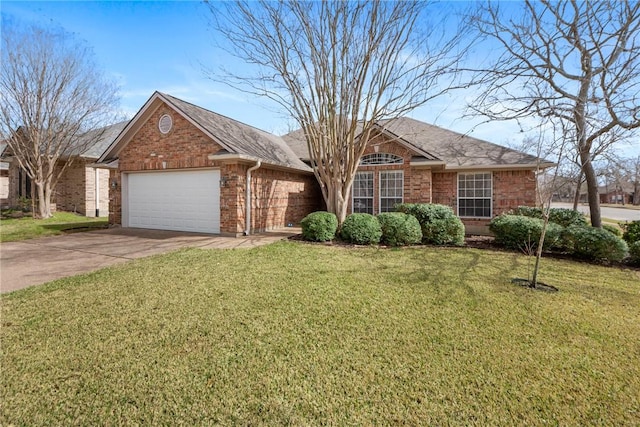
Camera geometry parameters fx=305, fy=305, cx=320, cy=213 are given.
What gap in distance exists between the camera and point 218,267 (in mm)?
6434

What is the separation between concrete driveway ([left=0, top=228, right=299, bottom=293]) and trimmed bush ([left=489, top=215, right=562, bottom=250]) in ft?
22.7

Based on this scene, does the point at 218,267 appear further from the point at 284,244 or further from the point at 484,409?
the point at 484,409

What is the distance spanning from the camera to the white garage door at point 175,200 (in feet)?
37.0

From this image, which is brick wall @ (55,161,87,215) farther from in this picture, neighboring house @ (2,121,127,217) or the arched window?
the arched window

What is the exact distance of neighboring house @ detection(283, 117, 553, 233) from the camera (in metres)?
12.5

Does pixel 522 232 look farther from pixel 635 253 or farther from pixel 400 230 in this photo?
pixel 400 230

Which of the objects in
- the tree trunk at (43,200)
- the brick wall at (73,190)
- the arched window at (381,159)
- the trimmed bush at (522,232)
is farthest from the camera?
the brick wall at (73,190)

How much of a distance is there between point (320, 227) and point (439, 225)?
12.0 feet

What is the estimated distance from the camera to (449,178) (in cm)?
1345

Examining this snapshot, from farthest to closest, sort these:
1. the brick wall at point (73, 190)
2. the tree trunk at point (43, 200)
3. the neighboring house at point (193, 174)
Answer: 1. the brick wall at point (73, 190)
2. the tree trunk at point (43, 200)
3. the neighboring house at point (193, 174)

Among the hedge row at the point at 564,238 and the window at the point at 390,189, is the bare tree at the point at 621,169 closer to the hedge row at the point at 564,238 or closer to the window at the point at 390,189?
the hedge row at the point at 564,238

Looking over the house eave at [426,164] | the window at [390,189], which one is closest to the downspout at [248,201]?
the window at [390,189]

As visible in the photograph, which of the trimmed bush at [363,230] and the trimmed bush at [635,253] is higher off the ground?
the trimmed bush at [363,230]

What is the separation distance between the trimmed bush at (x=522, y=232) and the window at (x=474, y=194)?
416 centimetres
